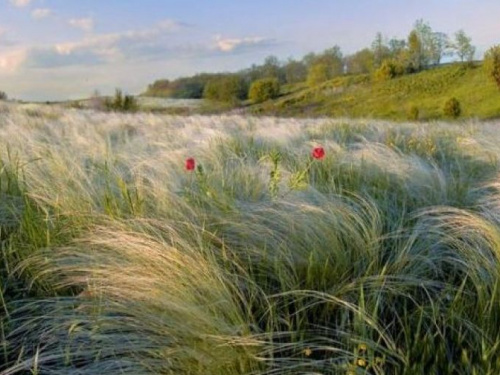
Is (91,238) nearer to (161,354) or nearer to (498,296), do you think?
(161,354)

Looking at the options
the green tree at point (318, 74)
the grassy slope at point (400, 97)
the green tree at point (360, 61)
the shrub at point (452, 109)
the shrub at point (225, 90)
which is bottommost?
the shrub at point (452, 109)

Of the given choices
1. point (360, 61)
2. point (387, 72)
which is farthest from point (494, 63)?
point (360, 61)

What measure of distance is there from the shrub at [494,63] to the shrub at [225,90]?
24186 mm

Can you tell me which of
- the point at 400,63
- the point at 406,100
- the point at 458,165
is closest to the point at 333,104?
the point at 406,100

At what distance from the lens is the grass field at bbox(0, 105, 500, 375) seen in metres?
1.31

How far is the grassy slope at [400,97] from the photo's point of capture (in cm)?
3681

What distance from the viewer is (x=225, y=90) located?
163 feet

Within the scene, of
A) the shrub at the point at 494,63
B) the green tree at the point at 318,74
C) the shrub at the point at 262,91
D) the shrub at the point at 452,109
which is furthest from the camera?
the green tree at the point at 318,74

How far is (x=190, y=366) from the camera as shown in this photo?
4.12ft

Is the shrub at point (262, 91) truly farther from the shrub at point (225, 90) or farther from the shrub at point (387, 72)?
the shrub at point (387, 72)

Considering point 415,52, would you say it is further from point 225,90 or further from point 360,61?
point 225,90

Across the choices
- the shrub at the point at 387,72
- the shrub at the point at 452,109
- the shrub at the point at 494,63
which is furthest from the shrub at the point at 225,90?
the shrub at the point at 494,63

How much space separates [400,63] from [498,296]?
184 ft

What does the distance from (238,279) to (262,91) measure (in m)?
51.4
